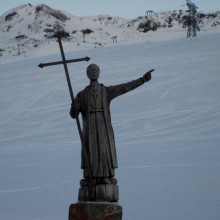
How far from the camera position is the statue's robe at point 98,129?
16.6ft

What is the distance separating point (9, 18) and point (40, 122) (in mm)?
74657

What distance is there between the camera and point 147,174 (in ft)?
42.2

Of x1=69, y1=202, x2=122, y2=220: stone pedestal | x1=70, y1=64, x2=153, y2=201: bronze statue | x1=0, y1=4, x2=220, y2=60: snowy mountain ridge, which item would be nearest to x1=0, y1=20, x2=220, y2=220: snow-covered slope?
x1=70, y1=64, x2=153, y2=201: bronze statue

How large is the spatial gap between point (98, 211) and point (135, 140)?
12.7 meters

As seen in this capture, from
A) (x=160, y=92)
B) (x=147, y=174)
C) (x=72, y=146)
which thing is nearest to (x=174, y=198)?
(x=147, y=174)

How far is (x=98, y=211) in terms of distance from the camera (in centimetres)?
481

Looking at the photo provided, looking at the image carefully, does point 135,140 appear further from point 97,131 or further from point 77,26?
point 77,26

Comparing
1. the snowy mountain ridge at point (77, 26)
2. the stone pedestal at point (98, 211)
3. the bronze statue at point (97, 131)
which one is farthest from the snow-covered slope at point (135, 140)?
the snowy mountain ridge at point (77, 26)

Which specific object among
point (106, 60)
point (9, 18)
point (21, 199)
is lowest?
point (21, 199)

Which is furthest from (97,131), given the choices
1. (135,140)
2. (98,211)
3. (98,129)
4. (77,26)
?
(77,26)

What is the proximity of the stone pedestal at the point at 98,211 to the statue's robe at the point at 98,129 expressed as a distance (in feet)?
0.98

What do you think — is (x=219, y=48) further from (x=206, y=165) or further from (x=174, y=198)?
(x=174, y=198)

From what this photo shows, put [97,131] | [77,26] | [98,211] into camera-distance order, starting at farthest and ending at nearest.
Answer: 1. [77,26]
2. [97,131]
3. [98,211]

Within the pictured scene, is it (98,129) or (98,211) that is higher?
(98,129)
